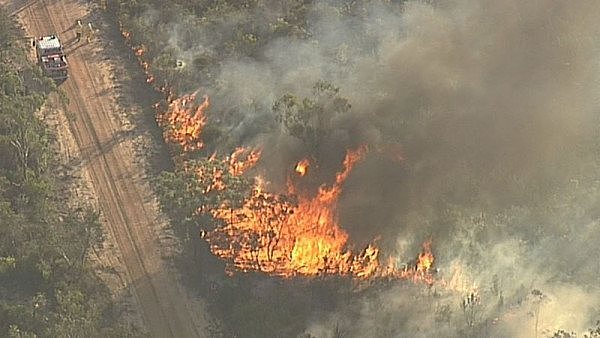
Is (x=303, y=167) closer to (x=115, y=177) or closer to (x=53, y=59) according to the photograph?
(x=115, y=177)

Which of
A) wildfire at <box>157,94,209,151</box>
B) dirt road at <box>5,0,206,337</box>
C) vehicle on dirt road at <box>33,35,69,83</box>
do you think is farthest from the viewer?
vehicle on dirt road at <box>33,35,69,83</box>

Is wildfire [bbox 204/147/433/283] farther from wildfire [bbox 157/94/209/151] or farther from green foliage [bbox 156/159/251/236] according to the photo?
wildfire [bbox 157/94/209/151]

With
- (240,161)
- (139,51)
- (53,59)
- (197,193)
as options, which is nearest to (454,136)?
(240,161)

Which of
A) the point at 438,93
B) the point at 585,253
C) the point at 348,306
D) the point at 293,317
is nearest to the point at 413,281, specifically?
the point at 348,306

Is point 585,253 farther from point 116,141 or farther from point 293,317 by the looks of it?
point 116,141

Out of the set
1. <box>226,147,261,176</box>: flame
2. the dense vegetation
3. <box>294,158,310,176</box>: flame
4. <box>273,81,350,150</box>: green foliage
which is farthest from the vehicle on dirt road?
<box>294,158,310,176</box>: flame
